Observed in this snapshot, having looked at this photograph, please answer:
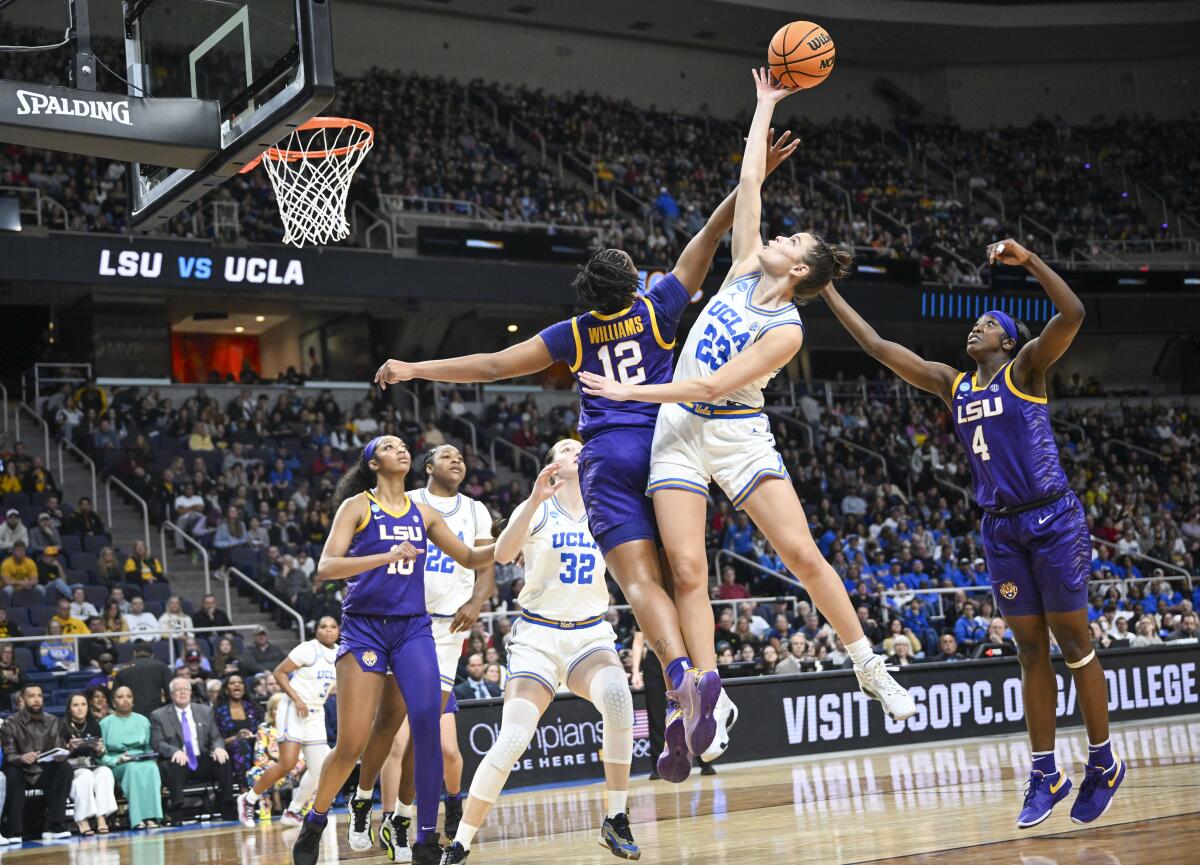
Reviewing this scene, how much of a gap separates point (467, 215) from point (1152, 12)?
21578 mm

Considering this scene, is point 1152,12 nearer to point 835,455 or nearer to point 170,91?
point 835,455

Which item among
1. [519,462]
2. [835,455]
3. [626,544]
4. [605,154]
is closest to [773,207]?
[605,154]

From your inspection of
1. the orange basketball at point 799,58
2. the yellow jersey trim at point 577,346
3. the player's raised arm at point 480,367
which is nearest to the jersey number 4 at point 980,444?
the orange basketball at point 799,58

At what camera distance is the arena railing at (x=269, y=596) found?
52.9ft

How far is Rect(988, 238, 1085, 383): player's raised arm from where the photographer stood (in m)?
6.80

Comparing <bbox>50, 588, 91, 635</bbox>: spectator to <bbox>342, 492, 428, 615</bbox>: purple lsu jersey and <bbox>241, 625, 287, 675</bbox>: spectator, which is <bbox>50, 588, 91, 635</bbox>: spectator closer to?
<bbox>241, 625, 287, 675</bbox>: spectator

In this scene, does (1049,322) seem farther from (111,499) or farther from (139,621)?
(111,499)

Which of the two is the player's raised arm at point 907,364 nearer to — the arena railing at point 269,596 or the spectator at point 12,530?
the arena railing at point 269,596

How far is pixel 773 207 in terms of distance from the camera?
3064cm

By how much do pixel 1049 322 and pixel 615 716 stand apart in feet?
10.1

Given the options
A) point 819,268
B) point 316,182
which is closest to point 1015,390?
point 819,268

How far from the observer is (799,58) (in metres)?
6.45

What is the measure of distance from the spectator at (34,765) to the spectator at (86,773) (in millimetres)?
105

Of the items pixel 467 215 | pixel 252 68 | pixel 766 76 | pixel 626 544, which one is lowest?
pixel 626 544
